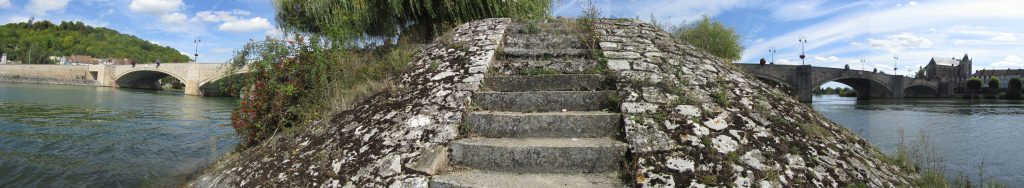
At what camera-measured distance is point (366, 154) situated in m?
2.94

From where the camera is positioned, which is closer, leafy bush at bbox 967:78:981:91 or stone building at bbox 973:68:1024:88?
leafy bush at bbox 967:78:981:91

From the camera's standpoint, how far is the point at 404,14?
8555 millimetres

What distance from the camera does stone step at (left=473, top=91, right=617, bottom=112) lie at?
3600 mm

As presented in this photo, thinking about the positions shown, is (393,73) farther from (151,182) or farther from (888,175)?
(888,175)

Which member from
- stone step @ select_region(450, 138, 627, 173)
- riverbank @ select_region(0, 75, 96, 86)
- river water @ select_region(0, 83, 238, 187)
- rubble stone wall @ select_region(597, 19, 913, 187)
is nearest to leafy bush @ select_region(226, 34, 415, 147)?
river water @ select_region(0, 83, 238, 187)

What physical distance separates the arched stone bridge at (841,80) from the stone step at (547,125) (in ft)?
83.3

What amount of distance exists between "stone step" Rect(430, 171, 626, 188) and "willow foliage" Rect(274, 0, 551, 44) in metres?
4.86

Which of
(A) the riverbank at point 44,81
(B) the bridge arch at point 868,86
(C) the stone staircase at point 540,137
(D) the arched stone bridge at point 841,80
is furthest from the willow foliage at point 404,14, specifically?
(A) the riverbank at point 44,81

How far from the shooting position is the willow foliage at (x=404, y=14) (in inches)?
297

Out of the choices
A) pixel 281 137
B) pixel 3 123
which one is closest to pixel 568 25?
pixel 281 137

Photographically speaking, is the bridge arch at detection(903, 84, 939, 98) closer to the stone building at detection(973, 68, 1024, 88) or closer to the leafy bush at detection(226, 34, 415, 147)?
the stone building at detection(973, 68, 1024, 88)

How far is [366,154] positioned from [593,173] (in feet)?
4.26

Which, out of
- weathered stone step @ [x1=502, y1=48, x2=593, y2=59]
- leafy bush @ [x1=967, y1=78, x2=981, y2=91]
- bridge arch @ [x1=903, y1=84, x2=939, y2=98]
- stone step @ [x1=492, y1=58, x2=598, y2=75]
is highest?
leafy bush @ [x1=967, y1=78, x2=981, y2=91]

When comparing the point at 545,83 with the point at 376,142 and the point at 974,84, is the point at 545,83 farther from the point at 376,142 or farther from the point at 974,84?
the point at 974,84
